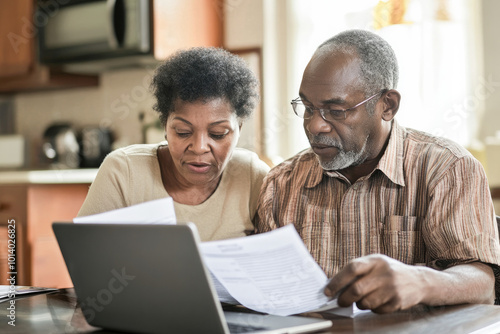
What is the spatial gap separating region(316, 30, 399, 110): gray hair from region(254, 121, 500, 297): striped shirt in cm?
11

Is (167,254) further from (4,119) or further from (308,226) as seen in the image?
(4,119)

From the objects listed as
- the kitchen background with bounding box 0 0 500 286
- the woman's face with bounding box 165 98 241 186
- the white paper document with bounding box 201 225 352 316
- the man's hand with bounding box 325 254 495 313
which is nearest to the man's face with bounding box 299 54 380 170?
the woman's face with bounding box 165 98 241 186

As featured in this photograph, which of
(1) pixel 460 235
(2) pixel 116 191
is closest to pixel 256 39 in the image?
(2) pixel 116 191

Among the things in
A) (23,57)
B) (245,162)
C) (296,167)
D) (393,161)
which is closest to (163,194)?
(245,162)

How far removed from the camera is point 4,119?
4.23 metres

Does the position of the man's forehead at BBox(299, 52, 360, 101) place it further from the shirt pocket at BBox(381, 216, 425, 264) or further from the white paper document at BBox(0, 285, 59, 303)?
the white paper document at BBox(0, 285, 59, 303)

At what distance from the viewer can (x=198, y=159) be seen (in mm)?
1560

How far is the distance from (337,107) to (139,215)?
25.2 inches

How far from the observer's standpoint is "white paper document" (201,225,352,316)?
84 centimetres

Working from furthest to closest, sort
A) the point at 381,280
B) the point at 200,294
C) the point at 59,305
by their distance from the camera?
the point at 59,305 < the point at 381,280 < the point at 200,294

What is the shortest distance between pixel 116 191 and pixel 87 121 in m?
2.31

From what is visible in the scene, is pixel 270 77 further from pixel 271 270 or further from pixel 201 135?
pixel 271 270

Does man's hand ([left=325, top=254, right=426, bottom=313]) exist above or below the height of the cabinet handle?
above

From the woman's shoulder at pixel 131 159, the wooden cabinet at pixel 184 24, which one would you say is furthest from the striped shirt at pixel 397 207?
the wooden cabinet at pixel 184 24
